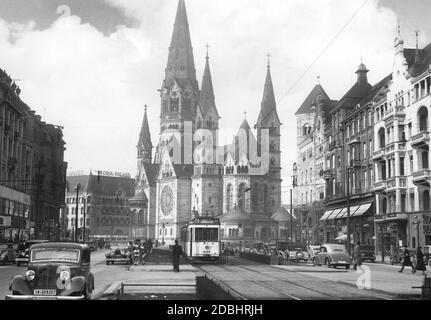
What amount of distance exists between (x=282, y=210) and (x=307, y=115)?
45.1 metres

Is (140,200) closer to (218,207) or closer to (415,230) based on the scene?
(218,207)

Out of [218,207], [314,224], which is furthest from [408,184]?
[218,207]

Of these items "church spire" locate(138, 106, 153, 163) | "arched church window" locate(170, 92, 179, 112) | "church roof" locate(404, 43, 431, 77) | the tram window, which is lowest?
the tram window

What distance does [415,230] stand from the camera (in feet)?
136

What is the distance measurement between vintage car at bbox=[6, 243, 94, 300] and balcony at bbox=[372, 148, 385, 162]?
122 feet

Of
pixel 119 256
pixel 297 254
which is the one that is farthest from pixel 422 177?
pixel 119 256

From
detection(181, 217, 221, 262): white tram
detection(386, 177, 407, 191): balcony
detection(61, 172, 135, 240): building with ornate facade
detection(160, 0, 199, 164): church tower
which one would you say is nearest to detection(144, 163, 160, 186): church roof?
detection(61, 172, 135, 240): building with ornate facade

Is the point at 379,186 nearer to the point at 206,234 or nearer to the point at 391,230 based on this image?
the point at 391,230

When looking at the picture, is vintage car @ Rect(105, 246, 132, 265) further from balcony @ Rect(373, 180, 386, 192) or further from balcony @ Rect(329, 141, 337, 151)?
balcony @ Rect(329, 141, 337, 151)

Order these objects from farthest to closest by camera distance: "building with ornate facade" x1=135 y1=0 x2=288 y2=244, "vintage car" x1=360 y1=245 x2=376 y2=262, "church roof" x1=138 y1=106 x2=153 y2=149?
"church roof" x1=138 y1=106 x2=153 y2=149
"building with ornate facade" x1=135 y1=0 x2=288 y2=244
"vintage car" x1=360 y1=245 x2=376 y2=262

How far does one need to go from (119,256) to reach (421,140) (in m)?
21.5

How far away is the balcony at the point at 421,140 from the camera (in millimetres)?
39875

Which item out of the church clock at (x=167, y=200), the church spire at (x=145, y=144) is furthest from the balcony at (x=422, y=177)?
the church spire at (x=145, y=144)

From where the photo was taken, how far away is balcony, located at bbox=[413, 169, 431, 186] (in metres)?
39.5
